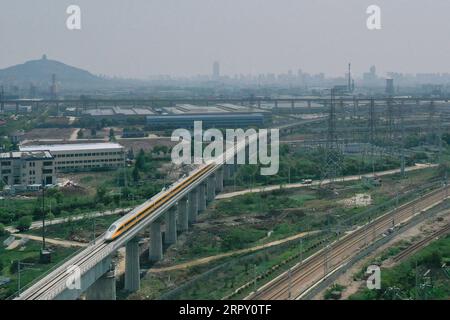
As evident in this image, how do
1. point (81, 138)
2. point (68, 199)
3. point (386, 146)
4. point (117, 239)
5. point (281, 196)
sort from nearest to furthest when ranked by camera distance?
point (117, 239) → point (68, 199) → point (281, 196) → point (386, 146) → point (81, 138)

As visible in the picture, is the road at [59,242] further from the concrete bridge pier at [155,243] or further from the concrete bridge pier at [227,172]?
the concrete bridge pier at [227,172]

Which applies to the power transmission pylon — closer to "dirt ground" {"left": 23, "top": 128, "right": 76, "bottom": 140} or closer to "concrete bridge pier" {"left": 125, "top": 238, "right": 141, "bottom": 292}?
"concrete bridge pier" {"left": 125, "top": 238, "right": 141, "bottom": 292}

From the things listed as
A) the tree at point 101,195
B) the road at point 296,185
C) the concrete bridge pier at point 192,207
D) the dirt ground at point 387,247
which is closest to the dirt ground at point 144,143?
the road at point 296,185

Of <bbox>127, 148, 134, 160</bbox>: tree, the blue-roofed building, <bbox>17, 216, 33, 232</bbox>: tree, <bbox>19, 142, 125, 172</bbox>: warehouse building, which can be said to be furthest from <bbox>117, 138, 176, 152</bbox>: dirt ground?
<bbox>17, 216, 33, 232</bbox>: tree

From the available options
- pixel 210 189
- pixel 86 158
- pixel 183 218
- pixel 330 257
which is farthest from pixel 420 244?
pixel 86 158

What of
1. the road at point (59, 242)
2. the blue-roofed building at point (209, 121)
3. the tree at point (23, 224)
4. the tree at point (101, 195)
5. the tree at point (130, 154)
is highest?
the blue-roofed building at point (209, 121)

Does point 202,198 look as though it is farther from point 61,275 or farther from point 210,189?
point 61,275
